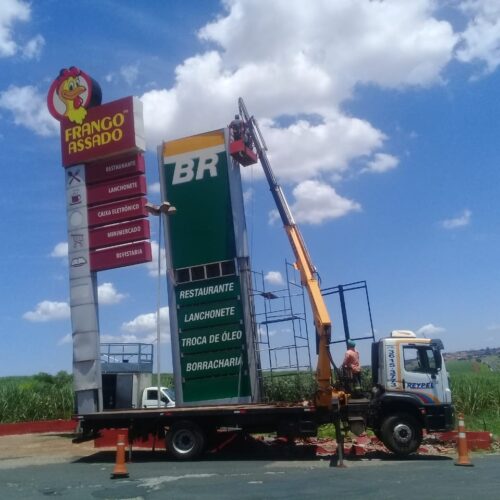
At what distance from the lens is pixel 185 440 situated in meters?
15.3

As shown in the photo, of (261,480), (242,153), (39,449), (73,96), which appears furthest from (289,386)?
(73,96)

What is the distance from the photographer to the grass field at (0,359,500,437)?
1834cm

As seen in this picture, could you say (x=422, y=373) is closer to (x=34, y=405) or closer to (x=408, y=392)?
(x=408, y=392)

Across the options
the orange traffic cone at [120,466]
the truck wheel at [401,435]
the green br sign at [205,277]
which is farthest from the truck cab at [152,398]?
the orange traffic cone at [120,466]

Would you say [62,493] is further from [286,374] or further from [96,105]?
[96,105]

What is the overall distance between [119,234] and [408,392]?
9.56 m

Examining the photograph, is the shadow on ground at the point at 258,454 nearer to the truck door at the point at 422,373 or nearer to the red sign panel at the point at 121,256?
Result: the truck door at the point at 422,373

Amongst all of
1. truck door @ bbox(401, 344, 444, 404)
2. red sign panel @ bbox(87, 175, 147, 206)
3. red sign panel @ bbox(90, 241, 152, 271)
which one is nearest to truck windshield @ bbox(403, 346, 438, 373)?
truck door @ bbox(401, 344, 444, 404)

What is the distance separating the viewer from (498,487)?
396 inches

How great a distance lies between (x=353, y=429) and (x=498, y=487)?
4739 millimetres

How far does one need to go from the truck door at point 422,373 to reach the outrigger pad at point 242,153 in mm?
6931

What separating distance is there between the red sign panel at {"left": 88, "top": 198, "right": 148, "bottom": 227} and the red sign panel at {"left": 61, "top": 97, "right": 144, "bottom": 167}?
5.09 ft

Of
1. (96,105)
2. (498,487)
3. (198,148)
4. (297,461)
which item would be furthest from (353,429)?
(96,105)

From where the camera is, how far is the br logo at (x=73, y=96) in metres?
20.2
